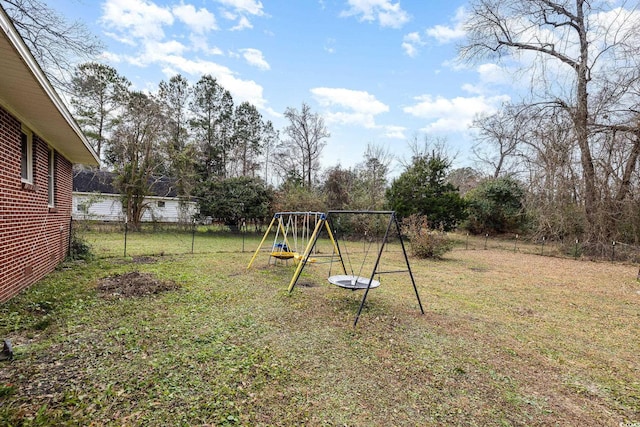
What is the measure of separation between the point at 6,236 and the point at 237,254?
6863 millimetres

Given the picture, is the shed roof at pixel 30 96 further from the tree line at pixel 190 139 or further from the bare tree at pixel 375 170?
the bare tree at pixel 375 170

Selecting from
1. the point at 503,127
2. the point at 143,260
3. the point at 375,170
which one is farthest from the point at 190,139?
the point at 503,127

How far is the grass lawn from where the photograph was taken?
7.82 ft

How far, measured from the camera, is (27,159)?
533cm

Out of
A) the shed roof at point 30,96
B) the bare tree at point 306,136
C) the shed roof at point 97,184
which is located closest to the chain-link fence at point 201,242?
the shed roof at point 30,96

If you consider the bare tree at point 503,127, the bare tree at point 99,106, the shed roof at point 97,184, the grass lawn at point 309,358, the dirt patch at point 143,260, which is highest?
the bare tree at point 99,106

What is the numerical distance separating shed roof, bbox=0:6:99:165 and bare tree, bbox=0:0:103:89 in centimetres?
112

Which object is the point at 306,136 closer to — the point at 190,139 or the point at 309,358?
the point at 190,139

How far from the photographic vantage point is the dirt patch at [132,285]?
5.15 meters

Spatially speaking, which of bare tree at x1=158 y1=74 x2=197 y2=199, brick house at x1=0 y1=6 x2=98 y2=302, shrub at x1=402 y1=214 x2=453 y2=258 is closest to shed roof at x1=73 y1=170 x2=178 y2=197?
bare tree at x1=158 y1=74 x2=197 y2=199

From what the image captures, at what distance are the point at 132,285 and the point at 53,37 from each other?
4741 mm

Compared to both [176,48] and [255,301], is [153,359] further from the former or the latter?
[176,48]

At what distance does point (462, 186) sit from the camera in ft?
105

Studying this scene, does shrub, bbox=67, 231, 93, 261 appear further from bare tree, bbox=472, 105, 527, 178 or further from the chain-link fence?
bare tree, bbox=472, 105, 527, 178
